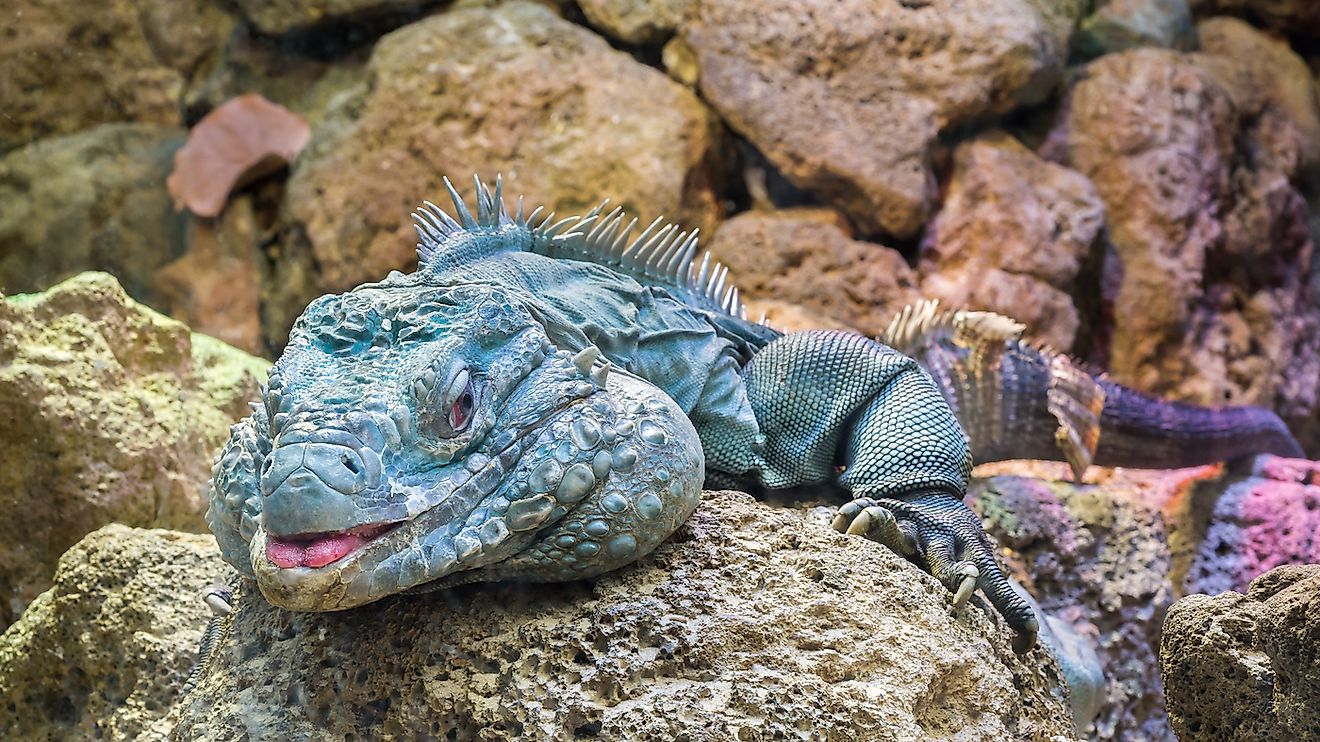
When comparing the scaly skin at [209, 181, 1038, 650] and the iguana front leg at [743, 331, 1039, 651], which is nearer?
the scaly skin at [209, 181, 1038, 650]

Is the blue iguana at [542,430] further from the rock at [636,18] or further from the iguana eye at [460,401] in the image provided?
the rock at [636,18]

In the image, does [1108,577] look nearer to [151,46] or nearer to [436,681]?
[436,681]

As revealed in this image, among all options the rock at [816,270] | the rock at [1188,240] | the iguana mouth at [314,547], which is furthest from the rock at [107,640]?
the rock at [1188,240]

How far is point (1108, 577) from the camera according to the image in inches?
199

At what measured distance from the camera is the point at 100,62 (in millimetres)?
8438

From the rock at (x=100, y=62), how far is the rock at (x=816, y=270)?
4.31 metres

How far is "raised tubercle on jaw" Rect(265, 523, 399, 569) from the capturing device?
93.4 inches

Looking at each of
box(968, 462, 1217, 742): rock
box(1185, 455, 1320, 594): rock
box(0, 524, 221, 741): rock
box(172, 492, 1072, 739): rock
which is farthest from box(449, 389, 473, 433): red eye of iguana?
box(1185, 455, 1320, 594): rock

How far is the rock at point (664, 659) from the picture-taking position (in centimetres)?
253

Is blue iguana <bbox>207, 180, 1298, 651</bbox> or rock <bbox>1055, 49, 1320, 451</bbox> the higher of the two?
blue iguana <bbox>207, 180, 1298, 651</bbox>

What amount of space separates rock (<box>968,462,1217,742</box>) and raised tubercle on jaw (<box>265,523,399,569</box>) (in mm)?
3203

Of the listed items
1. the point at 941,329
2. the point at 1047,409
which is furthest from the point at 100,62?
the point at 1047,409

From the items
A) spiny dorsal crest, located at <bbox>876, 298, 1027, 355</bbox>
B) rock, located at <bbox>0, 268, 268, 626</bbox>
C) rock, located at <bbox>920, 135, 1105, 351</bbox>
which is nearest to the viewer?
rock, located at <bbox>0, 268, 268, 626</bbox>

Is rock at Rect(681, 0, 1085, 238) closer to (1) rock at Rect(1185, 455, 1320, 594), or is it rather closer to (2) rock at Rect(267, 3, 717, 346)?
(2) rock at Rect(267, 3, 717, 346)
